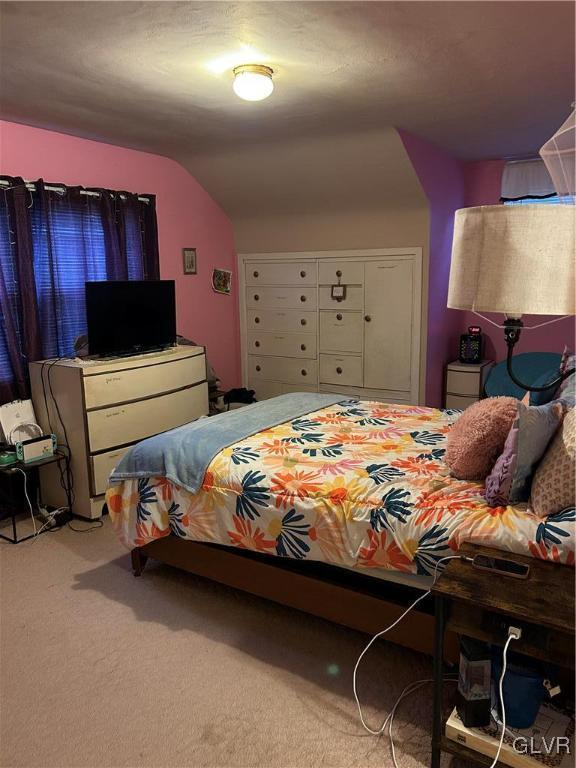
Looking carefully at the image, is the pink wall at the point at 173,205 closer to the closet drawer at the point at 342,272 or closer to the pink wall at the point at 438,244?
the closet drawer at the point at 342,272

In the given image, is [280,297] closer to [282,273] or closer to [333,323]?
[282,273]

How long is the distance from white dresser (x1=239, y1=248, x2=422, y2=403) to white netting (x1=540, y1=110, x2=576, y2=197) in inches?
106

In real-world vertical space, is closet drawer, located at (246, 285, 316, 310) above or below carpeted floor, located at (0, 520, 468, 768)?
above

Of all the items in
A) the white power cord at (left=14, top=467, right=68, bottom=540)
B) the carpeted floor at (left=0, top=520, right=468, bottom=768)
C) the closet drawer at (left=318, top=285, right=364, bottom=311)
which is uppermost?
the closet drawer at (left=318, top=285, right=364, bottom=311)

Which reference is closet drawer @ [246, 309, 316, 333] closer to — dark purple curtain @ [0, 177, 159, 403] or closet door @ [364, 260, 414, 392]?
closet door @ [364, 260, 414, 392]

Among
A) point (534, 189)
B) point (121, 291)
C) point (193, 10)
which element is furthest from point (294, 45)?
point (534, 189)

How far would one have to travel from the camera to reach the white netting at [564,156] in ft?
5.74

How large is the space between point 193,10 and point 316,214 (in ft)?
9.38

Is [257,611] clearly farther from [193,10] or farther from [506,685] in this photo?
[193,10]

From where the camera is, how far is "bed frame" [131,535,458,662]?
2113 millimetres

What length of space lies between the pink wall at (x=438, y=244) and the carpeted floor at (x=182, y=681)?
9.10 ft

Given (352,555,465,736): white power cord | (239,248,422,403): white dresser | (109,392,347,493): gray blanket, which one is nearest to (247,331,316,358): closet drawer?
(239,248,422,403): white dresser

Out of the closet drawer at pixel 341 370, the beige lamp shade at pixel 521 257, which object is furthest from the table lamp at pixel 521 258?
the closet drawer at pixel 341 370

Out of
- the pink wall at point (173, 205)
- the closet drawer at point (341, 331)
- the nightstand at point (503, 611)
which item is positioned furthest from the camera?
the closet drawer at point (341, 331)
